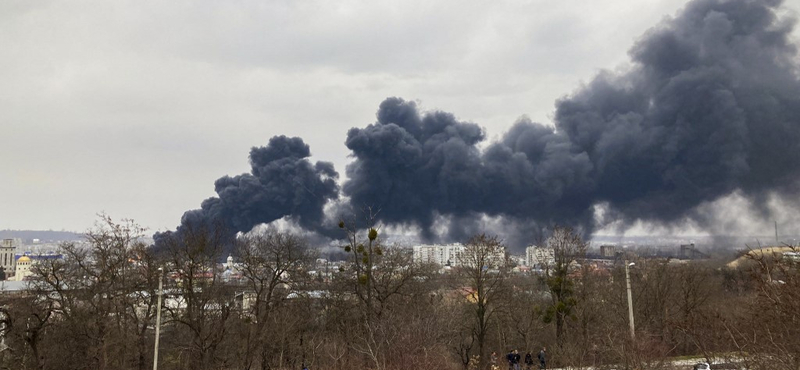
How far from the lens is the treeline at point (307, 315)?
78.7ft

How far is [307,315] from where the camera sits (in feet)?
108

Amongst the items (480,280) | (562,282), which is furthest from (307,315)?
(562,282)

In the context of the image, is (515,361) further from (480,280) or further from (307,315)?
(307,315)

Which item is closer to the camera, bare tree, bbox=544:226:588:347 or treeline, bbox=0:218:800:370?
treeline, bbox=0:218:800:370

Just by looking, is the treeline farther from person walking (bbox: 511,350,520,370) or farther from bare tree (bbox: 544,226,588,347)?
person walking (bbox: 511,350,520,370)

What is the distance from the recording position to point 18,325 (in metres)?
26.3

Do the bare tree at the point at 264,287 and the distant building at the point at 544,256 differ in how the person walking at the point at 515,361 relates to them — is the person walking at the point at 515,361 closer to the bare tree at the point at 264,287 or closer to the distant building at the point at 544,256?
the distant building at the point at 544,256

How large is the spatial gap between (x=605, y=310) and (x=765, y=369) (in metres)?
24.2

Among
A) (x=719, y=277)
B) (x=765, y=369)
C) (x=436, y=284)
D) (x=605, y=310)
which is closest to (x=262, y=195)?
(x=436, y=284)

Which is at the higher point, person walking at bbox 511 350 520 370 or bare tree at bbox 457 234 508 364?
bare tree at bbox 457 234 508 364

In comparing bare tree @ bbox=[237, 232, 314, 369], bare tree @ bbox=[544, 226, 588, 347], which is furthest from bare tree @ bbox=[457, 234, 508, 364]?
bare tree @ bbox=[237, 232, 314, 369]

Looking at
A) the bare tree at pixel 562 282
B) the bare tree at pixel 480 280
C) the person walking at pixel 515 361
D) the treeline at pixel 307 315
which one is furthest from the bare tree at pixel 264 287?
the bare tree at pixel 562 282

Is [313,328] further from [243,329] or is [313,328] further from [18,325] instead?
[18,325]

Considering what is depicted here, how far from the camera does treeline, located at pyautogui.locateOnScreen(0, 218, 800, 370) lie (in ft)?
78.7
